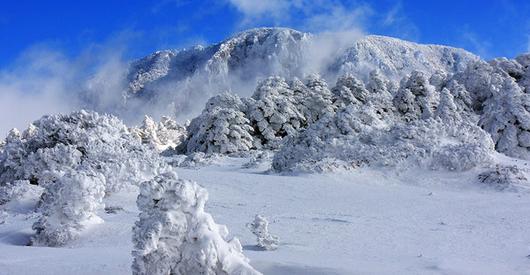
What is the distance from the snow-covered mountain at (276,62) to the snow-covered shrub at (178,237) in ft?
356

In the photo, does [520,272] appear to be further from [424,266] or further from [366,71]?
[366,71]

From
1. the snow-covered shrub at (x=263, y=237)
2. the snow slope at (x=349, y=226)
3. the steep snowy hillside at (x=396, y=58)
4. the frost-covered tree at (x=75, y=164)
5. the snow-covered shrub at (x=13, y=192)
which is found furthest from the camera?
the steep snowy hillside at (x=396, y=58)

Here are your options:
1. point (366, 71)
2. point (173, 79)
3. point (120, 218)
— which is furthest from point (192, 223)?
point (173, 79)

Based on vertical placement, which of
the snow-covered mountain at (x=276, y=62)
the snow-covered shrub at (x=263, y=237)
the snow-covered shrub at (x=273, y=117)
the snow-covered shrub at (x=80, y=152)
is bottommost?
the snow-covered shrub at (x=263, y=237)

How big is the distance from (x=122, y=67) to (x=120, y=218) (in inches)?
5724

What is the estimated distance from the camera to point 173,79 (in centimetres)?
13300

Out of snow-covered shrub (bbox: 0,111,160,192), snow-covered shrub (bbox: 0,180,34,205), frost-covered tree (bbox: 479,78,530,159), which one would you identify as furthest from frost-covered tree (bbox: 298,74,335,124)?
snow-covered shrub (bbox: 0,180,34,205)

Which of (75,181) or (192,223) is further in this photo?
(75,181)

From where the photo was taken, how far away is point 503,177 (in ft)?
48.4

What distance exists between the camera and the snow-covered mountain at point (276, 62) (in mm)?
116125

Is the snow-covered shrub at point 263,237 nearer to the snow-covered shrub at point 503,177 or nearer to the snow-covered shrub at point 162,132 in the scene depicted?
the snow-covered shrub at point 503,177

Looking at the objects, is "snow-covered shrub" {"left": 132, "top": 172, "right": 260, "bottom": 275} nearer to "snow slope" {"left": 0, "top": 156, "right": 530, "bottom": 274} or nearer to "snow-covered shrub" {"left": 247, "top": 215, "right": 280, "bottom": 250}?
"snow slope" {"left": 0, "top": 156, "right": 530, "bottom": 274}

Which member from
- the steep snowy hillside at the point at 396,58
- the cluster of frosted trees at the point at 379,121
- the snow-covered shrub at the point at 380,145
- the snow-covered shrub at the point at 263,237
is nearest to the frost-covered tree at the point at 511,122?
the cluster of frosted trees at the point at 379,121

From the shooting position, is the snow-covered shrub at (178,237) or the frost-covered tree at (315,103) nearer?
the snow-covered shrub at (178,237)
